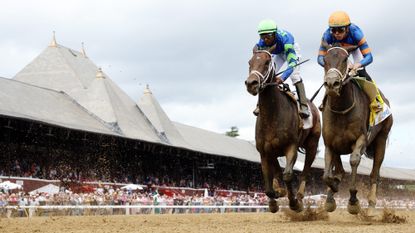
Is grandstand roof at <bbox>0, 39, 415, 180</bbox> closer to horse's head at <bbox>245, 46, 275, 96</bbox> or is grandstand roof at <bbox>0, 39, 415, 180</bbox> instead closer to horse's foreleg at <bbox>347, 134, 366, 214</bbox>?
horse's head at <bbox>245, 46, 275, 96</bbox>

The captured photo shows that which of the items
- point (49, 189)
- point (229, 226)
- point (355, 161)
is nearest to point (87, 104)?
point (49, 189)

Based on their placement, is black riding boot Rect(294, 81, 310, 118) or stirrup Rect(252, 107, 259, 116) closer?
stirrup Rect(252, 107, 259, 116)

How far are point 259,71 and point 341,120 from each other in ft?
5.00

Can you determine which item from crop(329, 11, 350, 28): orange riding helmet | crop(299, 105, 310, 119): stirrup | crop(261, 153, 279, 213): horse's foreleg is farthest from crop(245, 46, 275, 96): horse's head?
crop(261, 153, 279, 213): horse's foreleg

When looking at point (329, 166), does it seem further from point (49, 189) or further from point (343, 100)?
point (49, 189)

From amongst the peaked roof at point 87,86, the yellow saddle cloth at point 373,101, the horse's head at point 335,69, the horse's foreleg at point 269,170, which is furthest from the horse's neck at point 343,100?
the peaked roof at point 87,86

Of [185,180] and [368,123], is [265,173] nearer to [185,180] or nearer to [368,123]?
[368,123]

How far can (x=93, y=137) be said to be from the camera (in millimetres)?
30203

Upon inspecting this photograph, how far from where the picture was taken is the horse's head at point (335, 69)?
9617 mm

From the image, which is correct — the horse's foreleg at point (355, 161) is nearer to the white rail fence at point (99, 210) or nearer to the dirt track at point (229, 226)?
the dirt track at point (229, 226)

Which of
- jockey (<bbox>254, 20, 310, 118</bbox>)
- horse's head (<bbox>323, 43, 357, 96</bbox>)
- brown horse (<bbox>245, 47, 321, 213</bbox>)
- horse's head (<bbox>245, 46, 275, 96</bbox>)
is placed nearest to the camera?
horse's head (<bbox>323, 43, 357, 96</bbox>)

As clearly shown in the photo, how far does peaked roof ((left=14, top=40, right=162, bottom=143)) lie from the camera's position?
35.0 meters

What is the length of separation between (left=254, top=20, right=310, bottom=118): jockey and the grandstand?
1368cm

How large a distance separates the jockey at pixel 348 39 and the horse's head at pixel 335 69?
470mm
